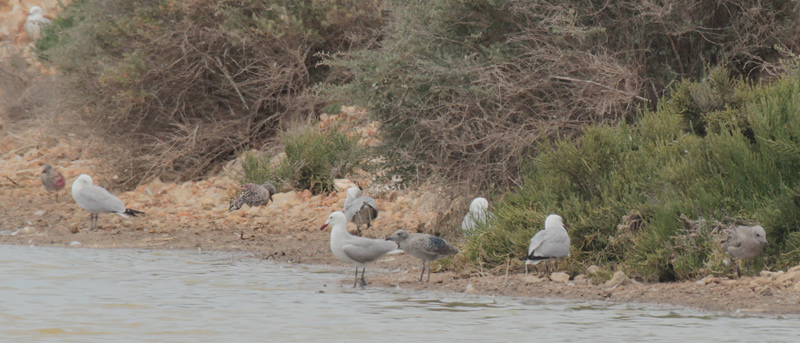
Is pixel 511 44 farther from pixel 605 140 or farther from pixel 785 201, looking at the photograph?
pixel 785 201

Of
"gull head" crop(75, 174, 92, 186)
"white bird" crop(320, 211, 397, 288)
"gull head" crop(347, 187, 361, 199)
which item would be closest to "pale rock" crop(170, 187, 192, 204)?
"gull head" crop(75, 174, 92, 186)

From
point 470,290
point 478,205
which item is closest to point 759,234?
point 470,290

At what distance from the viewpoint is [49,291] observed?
11516 mm

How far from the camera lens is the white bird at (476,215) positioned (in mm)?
12344

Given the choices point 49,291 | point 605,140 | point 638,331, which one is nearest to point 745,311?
point 638,331

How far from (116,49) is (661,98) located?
12.1 m

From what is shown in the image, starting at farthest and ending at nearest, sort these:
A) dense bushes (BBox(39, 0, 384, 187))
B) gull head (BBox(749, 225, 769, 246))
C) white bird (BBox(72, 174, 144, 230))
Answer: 1. dense bushes (BBox(39, 0, 384, 187))
2. white bird (BBox(72, 174, 144, 230))
3. gull head (BBox(749, 225, 769, 246))

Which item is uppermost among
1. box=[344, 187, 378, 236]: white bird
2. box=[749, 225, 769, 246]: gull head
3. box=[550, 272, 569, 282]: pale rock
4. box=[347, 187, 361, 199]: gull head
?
box=[347, 187, 361, 199]: gull head

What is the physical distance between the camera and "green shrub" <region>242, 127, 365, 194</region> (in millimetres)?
17916

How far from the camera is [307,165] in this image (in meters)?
18.1

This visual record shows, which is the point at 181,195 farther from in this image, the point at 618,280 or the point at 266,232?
the point at 618,280

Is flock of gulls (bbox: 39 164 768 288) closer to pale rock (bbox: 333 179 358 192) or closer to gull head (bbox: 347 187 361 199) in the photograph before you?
gull head (bbox: 347 187 361 199)

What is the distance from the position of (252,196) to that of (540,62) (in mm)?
5871

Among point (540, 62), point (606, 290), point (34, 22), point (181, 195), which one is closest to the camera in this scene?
point (606, 290)
